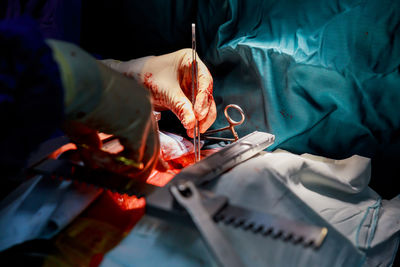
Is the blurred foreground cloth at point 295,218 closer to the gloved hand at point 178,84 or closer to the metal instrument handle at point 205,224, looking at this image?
the metal instrument handle at point 205,224

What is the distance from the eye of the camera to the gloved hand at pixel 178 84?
1128 mm

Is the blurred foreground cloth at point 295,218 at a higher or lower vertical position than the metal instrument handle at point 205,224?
lower

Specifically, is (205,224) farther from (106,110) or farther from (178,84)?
(178,84)

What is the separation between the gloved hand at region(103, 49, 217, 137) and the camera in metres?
1.13

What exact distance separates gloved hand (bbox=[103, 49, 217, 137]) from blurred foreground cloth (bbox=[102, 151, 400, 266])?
331 millimetres

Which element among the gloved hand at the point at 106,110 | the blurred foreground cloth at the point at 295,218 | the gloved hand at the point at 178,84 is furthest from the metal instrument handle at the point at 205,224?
the gloved hand at the point at 178,84

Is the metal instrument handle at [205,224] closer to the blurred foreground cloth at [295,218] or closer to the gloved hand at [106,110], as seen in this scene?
the blurred foreground cloth at [295,218]

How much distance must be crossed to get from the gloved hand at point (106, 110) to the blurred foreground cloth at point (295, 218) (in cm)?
21

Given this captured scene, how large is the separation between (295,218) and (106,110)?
1.90ft

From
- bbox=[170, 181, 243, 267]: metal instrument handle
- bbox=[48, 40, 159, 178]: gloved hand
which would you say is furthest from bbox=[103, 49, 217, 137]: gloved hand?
bbox=[170, 181, 243, 267]: metal instrument handle

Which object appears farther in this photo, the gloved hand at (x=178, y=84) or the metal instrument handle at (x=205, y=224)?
the gloved hand at (x=178, y=84)

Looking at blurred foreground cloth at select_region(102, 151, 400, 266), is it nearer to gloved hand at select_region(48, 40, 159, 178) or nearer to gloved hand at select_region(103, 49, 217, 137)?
gloved hand at select_region(48, 40, 159, 178)

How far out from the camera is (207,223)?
2.04 ft

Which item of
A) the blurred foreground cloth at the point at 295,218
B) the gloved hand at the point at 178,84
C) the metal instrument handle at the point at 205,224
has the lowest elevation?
the blurred foreground cloth at the point at 295,218
